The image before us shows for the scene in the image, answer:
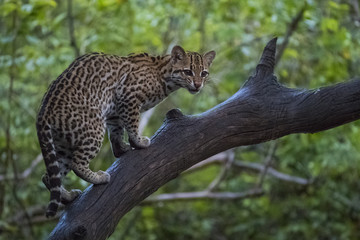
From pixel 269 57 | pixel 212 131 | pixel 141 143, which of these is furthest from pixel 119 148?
pixel 269 57

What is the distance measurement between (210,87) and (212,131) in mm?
4766

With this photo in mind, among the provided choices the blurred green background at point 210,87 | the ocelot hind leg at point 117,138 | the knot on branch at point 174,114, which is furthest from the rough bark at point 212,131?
the blurred green background at point 210,87

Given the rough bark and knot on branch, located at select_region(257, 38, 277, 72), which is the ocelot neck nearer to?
the rough bark

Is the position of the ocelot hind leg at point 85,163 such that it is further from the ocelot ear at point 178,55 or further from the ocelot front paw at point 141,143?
the ocelot ear at point 178,55

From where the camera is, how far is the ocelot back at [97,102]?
12.0 ft

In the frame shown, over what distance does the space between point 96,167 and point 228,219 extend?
4285 mm

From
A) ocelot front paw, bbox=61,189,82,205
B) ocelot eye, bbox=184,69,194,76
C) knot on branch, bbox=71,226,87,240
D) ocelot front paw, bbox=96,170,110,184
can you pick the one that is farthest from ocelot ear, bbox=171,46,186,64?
knot on branch, bbox=71,226,87,240

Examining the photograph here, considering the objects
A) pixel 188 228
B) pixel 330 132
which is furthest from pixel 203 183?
pixel 330 132

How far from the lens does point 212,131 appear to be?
13.3 feet

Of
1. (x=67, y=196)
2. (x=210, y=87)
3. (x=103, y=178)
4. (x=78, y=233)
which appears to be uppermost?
(x=210, y=87)

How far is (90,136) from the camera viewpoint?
147 inches

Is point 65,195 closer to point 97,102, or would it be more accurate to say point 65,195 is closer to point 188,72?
point 97,102

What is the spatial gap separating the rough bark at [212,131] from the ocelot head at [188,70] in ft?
0.80

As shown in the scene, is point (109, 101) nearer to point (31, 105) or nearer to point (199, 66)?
point (199, 66)
